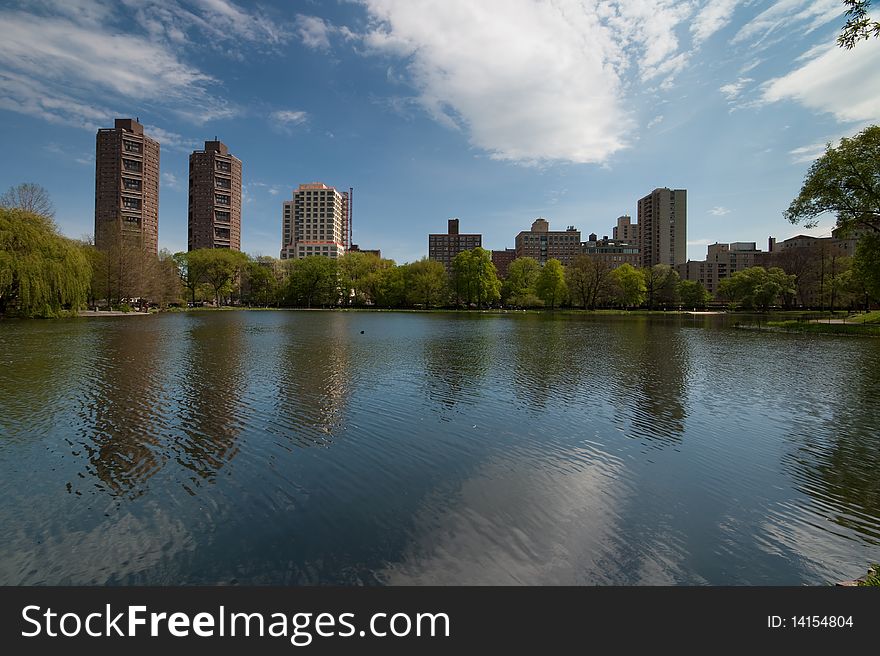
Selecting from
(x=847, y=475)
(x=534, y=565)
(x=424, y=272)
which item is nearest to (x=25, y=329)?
(x=534, y=565)

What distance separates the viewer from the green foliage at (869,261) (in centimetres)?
3780

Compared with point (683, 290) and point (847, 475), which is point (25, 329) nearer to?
point (847, 475)

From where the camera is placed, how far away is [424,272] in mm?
114312

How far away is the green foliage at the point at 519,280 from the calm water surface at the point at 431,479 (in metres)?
97.1

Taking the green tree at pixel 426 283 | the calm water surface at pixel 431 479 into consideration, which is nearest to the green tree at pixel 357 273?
the green tree at pixel 426 283

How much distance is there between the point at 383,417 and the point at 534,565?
24.7 ft

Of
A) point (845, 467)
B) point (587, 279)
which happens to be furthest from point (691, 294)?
point (845, 467)

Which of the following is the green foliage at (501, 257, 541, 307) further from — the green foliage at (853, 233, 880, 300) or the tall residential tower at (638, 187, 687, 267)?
the tall residential tower at (638, 187, 687, 267)

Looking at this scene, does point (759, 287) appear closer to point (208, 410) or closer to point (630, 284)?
point (630, 284)

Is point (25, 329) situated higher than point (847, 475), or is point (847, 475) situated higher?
point (25, 329)

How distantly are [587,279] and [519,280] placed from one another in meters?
18.6

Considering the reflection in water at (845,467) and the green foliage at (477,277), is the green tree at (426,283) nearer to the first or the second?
A: the green foliage at (477,277)

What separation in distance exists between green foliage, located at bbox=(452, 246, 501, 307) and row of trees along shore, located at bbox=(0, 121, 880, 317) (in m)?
0.25

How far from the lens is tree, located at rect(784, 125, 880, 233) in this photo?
36.6 m
